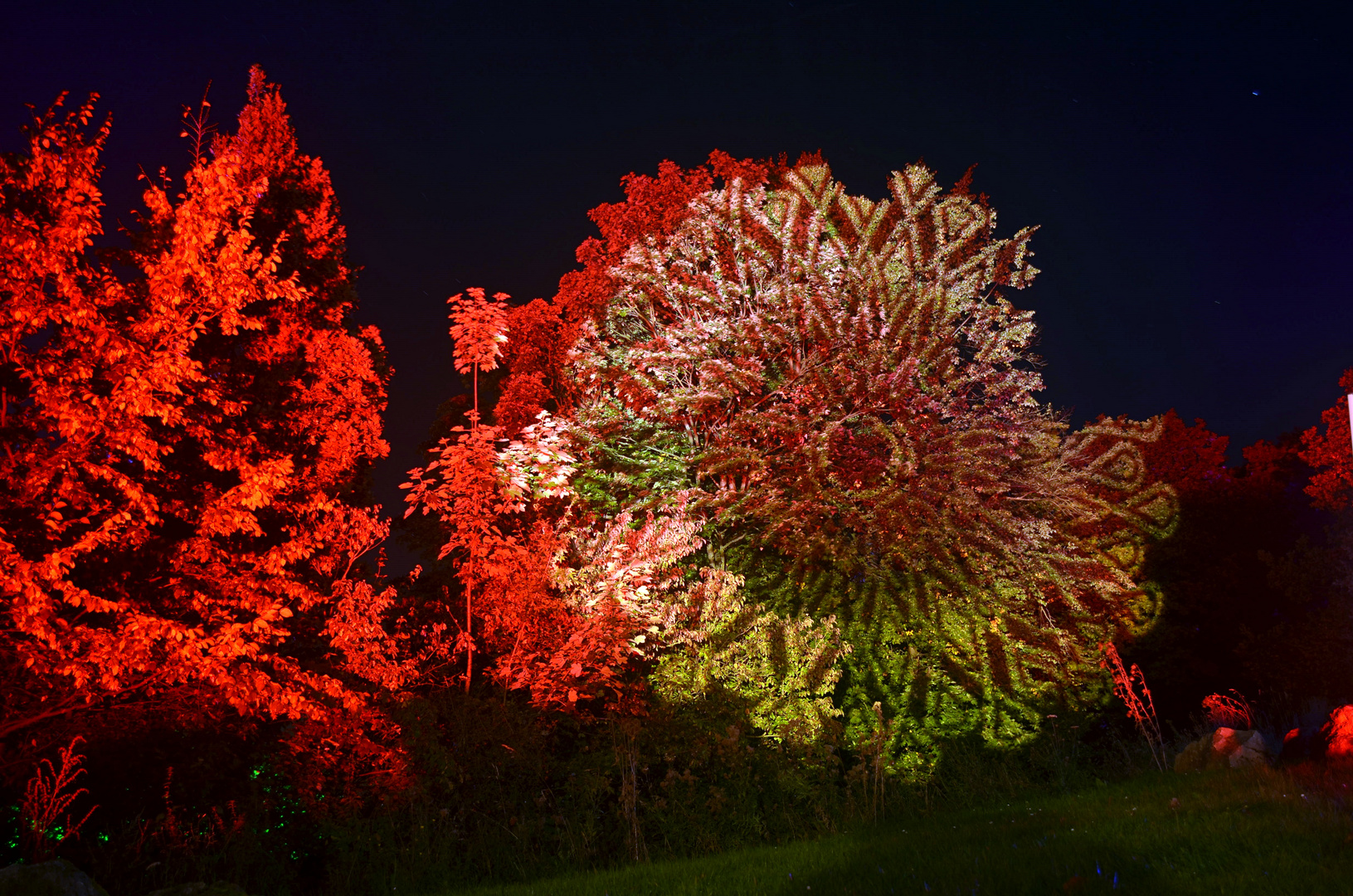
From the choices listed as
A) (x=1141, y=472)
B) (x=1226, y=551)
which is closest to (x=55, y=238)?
(x=1141, y=472)

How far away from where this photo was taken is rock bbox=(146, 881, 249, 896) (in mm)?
5305

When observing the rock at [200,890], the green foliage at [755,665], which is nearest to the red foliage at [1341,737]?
the green foliage at [755,665]

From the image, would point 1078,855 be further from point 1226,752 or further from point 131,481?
point 131,481

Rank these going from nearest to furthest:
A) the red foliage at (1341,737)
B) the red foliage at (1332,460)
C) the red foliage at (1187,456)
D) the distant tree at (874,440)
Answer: the red foliage at (1341,737)
the distant tree at (874,440)
the red foliage at (1332,460)
the red foliage at (1187,456)

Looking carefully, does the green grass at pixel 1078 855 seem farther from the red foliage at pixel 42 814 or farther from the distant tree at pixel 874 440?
the distant tree at pixel 874 440

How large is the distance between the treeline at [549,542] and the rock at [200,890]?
1270mm

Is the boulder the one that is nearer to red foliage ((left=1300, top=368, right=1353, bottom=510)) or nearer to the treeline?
the treeline

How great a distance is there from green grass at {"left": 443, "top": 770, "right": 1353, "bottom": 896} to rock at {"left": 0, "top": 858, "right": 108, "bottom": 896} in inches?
91.1

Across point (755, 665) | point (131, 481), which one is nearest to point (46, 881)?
point (131, 481)

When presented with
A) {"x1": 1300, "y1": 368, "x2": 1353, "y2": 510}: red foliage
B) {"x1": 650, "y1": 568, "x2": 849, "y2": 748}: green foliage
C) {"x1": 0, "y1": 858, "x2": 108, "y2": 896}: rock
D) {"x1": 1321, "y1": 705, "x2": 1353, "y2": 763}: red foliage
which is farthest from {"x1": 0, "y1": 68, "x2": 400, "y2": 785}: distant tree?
{"x1": 1300, "y1": 368, "x2": 1353, "y2": 510}: red foliage

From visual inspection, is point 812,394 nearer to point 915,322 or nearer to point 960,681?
point 915,322

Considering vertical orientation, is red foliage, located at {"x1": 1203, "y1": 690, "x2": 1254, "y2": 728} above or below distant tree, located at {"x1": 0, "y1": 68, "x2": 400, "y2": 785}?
below

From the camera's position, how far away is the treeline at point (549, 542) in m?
6.94

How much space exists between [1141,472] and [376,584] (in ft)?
40.5
